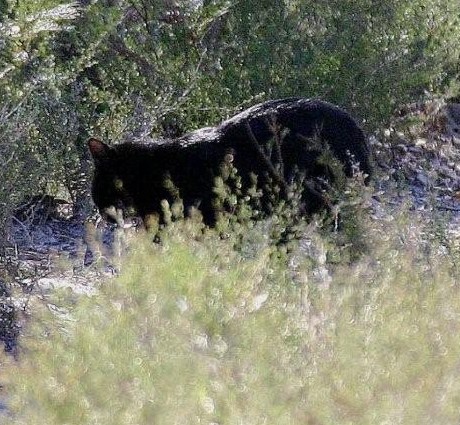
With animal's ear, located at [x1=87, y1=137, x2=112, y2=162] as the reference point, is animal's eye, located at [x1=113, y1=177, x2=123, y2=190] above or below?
below

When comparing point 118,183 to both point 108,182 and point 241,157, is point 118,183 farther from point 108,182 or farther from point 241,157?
point 241,157

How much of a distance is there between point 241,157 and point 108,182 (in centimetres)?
78

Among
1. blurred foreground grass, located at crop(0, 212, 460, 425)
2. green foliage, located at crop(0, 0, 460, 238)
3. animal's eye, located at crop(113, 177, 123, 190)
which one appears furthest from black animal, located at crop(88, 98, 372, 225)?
blurred foreground grass, located at crop(0, 212, 460, 425)

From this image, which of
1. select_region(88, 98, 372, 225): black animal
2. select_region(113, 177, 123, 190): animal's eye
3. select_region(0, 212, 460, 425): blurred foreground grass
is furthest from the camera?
select_region(113, 177, 123, 190): animal's eye

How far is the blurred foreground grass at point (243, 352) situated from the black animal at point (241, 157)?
212cm

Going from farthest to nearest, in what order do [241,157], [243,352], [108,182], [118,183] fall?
[108,182] → [118,183] → [241,157] → [243,352]

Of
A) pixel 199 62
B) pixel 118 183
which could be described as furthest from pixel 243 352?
pixel 199 62

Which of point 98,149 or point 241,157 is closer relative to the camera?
point 241,157

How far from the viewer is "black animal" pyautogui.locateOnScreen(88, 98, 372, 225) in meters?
5.69

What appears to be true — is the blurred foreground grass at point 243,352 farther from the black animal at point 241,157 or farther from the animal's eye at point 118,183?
the animal's eye at point 118,183

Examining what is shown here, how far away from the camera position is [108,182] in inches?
240

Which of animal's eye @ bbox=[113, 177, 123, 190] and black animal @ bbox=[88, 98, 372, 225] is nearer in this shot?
black animal @ bbox=[88, 98, 372, 225]

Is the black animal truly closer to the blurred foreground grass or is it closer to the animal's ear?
the animal's ear

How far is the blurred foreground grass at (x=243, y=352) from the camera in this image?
2.41 meters
